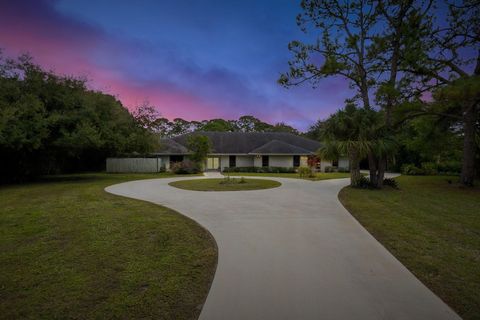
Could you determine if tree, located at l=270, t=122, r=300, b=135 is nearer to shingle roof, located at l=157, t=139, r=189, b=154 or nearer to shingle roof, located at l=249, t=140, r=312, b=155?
shingle roof, located at l=249, t=140, r=312, b=155

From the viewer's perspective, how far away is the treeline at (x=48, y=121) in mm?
12430

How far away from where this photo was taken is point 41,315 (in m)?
2.60

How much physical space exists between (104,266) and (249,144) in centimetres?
2687

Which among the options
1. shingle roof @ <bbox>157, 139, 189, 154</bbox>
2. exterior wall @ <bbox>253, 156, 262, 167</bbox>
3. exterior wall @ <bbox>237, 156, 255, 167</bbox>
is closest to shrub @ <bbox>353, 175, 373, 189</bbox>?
exterior wall @ <bbox>253, 156, 262, 167</bbox>

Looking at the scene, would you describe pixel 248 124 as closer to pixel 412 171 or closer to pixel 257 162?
pixel 257 162

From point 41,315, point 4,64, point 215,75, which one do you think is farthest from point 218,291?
point 215,75

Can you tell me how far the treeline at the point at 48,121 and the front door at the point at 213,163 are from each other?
1141 centimetres

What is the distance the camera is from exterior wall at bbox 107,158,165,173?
25.3 meters

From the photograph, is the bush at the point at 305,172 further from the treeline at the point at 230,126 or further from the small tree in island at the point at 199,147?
the treeline at the point at 230,126

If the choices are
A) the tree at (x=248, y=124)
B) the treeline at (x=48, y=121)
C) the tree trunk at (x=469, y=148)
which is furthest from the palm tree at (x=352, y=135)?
the tree at (x=248, y=124)

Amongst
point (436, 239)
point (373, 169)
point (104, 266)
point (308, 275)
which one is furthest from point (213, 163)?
point (308, 275)

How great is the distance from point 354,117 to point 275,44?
717 centimetres

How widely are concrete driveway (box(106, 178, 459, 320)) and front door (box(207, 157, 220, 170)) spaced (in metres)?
23.1

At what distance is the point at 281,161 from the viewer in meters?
27.7
